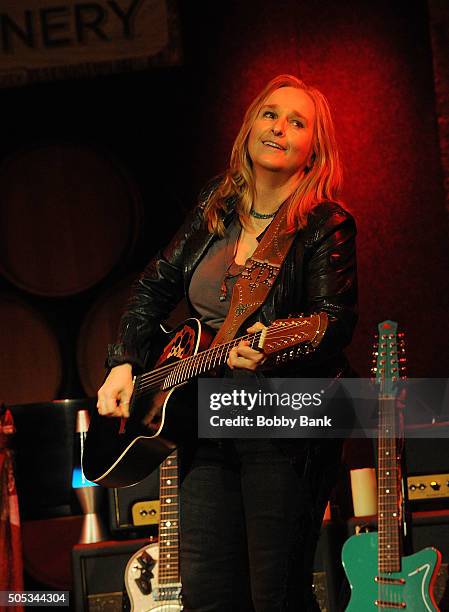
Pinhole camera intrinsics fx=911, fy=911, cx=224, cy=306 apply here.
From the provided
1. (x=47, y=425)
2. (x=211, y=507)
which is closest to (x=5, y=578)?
(x=47, y=425)

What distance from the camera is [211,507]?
1.98 m

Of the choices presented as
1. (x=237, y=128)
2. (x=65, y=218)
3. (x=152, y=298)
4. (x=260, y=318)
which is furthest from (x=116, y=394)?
(x=237, y=128)

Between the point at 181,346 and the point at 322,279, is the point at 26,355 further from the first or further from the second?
the point at 322,279


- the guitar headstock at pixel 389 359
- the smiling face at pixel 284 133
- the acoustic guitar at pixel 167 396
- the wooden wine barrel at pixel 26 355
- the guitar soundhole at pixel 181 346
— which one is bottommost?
the acoustic guitar at pixel 167 396

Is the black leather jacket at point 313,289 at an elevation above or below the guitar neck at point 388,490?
above

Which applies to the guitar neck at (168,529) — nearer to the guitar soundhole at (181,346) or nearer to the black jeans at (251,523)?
the guitar soundhole at (181,346)

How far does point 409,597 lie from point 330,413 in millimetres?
862

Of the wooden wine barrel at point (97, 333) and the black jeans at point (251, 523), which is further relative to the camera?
the wooden wine barrel at point (97, 333)

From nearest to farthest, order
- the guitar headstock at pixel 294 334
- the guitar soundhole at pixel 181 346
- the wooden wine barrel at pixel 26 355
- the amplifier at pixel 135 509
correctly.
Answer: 1. the guitar headstock at pixel 294 334
2. the guitar soundhole at pixel 181 346
3. the amplifier at pixel 135 509
4. the wooden wine barrel at pixel 26 355

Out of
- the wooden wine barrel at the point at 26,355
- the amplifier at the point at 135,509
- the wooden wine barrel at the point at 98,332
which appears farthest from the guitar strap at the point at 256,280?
the wooden wine barrel at the point at 26,355

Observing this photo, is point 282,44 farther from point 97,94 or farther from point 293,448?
point 293,448

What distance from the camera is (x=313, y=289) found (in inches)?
79.7

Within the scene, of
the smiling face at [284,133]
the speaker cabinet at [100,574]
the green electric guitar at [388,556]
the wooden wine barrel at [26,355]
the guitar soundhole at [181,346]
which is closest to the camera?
the guitar soundhole at [181,346]

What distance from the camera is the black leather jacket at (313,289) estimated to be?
1.96 metres
